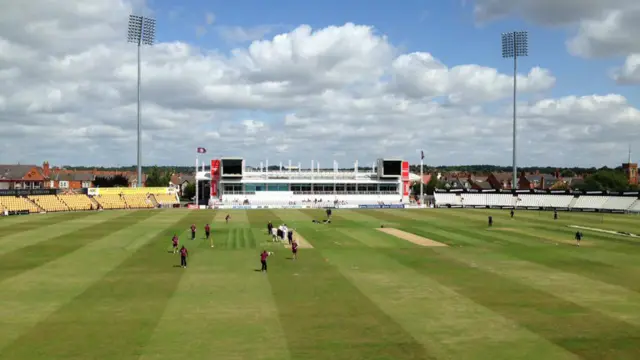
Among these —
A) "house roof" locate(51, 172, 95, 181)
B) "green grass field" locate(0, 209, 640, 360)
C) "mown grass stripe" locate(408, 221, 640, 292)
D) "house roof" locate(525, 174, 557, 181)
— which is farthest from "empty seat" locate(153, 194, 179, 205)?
"house roof" locate(525, 174, 557, 181)

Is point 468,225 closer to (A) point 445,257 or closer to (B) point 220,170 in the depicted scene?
(A) point 445,257

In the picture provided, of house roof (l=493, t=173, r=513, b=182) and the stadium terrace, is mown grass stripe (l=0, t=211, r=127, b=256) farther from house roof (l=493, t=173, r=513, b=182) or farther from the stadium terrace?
house roof (l=493, t=173, r=513, b=182)

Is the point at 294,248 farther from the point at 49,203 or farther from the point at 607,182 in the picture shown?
the point at 607,182

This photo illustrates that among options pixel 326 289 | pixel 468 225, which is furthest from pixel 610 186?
pixel 326 289

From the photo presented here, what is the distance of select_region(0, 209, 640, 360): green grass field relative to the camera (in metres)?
18.3

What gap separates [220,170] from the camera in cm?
11231

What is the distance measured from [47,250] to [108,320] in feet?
76.0

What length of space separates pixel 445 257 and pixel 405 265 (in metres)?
4.83

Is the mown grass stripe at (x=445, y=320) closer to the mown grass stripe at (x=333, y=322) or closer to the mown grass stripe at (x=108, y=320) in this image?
the mown grass stripe at (x=333, y=322)

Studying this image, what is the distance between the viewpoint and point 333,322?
21.3 m

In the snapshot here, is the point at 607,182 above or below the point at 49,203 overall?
above

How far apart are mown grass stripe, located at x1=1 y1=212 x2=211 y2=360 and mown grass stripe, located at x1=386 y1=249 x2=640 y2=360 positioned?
14.0 meters

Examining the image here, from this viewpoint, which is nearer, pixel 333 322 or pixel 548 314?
pixel 333 322

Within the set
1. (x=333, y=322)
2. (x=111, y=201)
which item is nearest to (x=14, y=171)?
(x=111, y=201)
